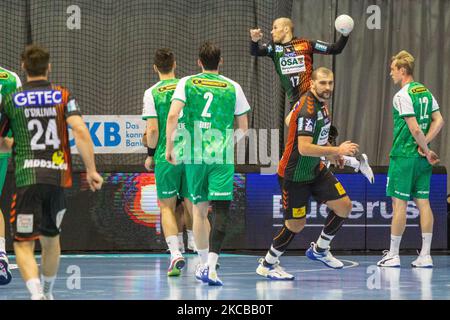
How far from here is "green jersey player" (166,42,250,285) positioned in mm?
9039

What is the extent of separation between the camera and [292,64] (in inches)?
456

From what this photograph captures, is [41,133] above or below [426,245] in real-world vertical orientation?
above

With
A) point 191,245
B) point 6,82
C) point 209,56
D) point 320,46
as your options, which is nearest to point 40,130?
point 209,56

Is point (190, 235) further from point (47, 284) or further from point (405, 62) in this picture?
point (47, 284)

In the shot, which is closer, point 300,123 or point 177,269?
point 300,123

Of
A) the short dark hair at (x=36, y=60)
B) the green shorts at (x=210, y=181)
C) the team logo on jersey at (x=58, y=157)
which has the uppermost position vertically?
the short dark hair at (x=36, y=60)

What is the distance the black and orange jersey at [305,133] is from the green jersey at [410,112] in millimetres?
1946

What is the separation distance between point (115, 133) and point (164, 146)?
5.01 m

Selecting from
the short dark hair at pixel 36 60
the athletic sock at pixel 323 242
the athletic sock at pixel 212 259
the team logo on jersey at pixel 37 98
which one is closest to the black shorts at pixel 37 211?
the team logo on jersey at pixel 37 98

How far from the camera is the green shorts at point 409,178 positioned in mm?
11562

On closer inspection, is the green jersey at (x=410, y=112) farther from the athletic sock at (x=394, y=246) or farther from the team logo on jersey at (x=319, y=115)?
the team logo on jersey at (x=319, y=115)
